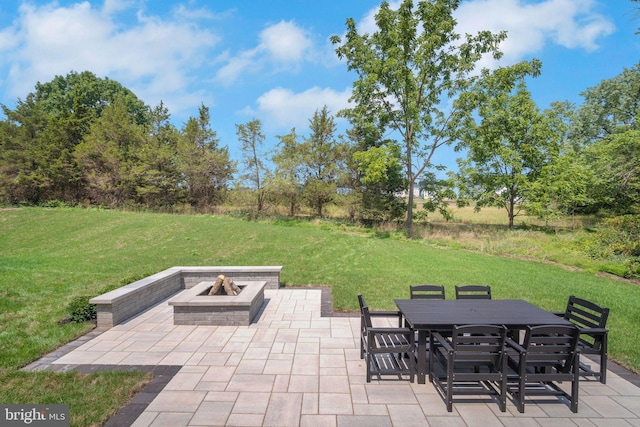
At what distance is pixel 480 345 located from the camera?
123 inches

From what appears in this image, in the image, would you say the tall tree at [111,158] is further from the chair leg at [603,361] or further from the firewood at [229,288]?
the chair leg at [603,361]

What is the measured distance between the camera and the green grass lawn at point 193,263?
4699 millimetres

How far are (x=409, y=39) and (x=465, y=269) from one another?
15.4 metres

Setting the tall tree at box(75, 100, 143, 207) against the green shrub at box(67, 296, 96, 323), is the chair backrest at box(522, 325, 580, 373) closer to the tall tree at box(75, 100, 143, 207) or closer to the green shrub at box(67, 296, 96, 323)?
the green shrub at box(67, 296, 96, 323)

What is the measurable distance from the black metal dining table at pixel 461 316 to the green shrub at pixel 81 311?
545 centimetres

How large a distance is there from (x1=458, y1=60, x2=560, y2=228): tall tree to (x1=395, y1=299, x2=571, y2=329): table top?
60.9 ft

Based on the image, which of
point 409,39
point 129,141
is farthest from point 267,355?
point 129,141

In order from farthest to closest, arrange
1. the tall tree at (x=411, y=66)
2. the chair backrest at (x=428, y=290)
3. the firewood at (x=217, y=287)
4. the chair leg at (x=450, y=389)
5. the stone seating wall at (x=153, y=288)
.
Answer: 1. the tall tree at (x=411, y=66)
2. the firewood at (x=217, y=287)
3. the stone seating wall at (x=153, y=288)
4. the chair backrest at (x=428, y=290)
5. the chair leg at (x=450, y=389)

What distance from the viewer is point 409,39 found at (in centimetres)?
1889

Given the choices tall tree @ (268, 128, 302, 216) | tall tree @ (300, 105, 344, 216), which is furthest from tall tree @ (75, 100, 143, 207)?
tall tree @ (300, 105, 344, 216)

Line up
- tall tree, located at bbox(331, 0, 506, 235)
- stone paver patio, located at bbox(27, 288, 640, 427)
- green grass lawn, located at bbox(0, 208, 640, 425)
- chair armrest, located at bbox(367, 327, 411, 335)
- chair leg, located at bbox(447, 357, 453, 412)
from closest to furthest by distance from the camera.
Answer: stone paver patio, located at bbox(27, 288, 640, 427), chair leg, located at bbox(447, 357, 453, 412), chair armrest, located at bbox(367, 327, 411, 335), green grass lawn, located at bbox(0, 208, 640, 425), tall tree, located at bbox(331, 0, 506, 235)

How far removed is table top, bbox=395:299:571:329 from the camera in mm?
3520

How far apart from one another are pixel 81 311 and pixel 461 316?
6.27 m

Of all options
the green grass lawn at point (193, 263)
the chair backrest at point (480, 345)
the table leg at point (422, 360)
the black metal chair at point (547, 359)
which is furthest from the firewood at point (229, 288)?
the black metal chair at point (547, 359)
